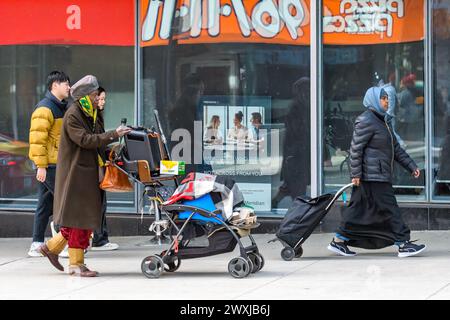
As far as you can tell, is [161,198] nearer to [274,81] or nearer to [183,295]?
[183,295]

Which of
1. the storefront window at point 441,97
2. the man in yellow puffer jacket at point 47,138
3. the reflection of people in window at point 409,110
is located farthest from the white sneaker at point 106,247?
the storefront window at point 441,97

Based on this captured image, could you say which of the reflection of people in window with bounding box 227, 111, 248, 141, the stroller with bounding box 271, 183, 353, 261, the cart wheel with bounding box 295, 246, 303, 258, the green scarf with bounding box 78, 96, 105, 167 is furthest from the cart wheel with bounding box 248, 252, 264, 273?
the reflection of people in window with bounding box 227, 111, 248, 141

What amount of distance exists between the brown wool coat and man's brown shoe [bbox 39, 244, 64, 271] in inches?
12.3

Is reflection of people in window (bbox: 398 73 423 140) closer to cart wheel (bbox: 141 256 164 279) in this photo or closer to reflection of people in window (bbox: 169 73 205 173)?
reflection of people in window (bbox: 169 73 205 173)

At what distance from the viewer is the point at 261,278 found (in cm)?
944

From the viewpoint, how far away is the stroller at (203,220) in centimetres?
938

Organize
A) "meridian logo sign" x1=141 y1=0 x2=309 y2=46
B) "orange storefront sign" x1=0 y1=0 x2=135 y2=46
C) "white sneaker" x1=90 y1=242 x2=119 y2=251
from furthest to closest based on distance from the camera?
"orange storefront sign" x1=0 y1=0 x2=135 y2=46 < "meridian logo sign" x1=141 y1=0 x2=309 y2=46 < "white sneaker" x1=90 y1=242 x2=119 y2=251

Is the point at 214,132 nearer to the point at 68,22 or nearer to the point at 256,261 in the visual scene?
the point at 68,22

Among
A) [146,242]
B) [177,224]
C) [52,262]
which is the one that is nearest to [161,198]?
[177,224]

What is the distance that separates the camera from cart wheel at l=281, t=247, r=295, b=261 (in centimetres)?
1045

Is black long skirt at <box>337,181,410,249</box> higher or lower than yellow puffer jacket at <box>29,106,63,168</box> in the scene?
lower

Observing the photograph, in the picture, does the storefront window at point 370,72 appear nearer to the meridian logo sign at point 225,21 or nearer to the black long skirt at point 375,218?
the meridian logo sign at point 225,21

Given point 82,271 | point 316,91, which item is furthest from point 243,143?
point 82,271

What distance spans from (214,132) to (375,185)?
2.84m
